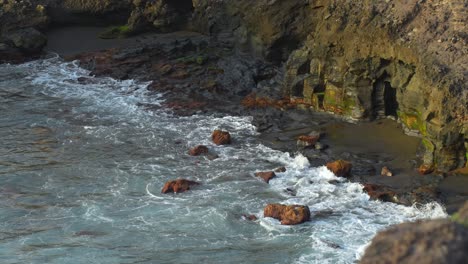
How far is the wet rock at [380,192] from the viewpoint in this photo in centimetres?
1772

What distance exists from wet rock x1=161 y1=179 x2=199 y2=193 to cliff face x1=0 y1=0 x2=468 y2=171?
6.73 metres

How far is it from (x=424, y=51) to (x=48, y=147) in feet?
39.8

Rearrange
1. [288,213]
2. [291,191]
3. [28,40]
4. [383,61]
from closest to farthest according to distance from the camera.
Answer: [288,213], [291,191], [383,61], [28,40]

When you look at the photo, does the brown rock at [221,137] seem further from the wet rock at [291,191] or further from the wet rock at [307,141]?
the wet rock at [291,191]

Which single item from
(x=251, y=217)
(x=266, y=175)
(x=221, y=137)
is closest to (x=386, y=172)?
(x=266, y=175)

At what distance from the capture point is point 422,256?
19.3 ft

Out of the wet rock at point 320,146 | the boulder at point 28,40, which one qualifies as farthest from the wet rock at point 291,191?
the boulder at point 28,40

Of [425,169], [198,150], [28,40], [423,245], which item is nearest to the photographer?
[423,245]

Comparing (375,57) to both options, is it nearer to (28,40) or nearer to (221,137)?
(221,137)

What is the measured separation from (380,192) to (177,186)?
214 inches

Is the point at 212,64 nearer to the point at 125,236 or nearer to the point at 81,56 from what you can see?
the point at 81,56

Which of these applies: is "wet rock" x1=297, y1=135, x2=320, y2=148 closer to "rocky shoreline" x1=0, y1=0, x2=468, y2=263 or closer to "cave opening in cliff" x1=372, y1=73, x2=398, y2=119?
"rocky shoreline" x1=0, y1=0, x2=468, y2=263

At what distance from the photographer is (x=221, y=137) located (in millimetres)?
21828

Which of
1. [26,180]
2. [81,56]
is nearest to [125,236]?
[26,180]
